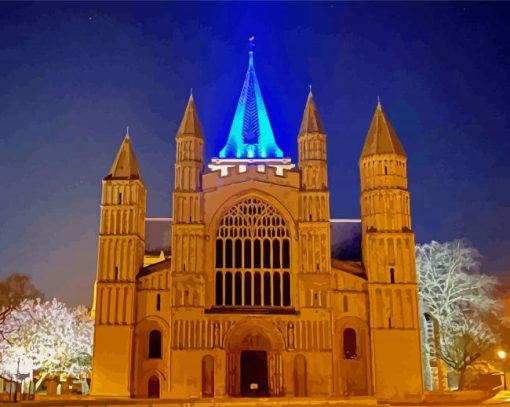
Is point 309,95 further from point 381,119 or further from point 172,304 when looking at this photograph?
point 172,304

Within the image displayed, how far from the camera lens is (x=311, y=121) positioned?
56719 millimetres

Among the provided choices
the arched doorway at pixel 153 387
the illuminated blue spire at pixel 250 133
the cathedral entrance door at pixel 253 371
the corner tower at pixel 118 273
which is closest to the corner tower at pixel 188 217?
the corner tower at pixel 118 273

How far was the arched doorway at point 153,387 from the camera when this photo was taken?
171 ft

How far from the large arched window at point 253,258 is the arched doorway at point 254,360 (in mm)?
1935

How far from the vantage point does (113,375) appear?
50969 millimetres

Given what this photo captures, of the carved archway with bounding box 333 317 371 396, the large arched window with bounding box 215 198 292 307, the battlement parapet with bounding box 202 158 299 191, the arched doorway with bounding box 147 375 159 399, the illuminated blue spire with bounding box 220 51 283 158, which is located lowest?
the arched doorway with bounding box 147 375 159 399

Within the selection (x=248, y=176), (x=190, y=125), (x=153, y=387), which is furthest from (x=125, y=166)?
(x=153, y=387)

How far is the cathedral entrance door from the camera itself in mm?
52688

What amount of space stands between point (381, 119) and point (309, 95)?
234 inches

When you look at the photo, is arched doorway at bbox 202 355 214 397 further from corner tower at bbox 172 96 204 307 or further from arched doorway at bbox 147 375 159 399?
corner tower at bbox 172 96 204 307

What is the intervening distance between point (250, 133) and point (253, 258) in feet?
56.6

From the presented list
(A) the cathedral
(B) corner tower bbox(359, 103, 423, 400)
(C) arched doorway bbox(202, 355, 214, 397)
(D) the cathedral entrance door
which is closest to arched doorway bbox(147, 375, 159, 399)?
(A) the cathedral

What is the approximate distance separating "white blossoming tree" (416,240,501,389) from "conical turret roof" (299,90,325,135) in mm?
A: 14146

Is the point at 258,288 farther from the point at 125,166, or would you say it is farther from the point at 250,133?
the point at 250,133
